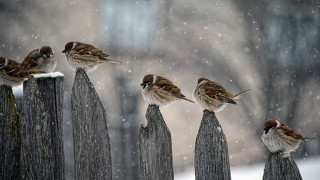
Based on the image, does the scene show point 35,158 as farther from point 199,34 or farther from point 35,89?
point 199,34

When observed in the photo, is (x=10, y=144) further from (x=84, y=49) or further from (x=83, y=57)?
(x=84, y=49)

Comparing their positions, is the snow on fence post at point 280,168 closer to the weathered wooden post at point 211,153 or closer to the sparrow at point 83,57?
the weathered wooden post at point 211,153

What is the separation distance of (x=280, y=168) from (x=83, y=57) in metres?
2.17

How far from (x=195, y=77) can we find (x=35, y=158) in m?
7.11

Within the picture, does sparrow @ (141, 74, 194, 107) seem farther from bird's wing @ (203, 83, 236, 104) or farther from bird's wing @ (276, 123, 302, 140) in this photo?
bird's wing @ (276, 123, 302, 140)

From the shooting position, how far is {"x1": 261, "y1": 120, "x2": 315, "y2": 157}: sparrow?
11.3 ft

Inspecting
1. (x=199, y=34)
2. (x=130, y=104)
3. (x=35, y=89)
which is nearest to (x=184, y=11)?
(x=199, y=34)

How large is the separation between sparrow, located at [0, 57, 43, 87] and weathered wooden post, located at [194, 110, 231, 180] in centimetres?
141

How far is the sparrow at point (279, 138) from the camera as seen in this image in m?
3.43

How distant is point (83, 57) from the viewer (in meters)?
4.65

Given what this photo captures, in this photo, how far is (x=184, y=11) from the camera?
9.66 metres

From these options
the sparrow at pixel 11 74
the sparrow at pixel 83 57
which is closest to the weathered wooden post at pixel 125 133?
the sparrow at pixel 83 57

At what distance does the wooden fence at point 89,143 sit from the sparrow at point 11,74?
23 cm

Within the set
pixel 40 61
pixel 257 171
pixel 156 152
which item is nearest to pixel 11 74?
pixel 156 152
